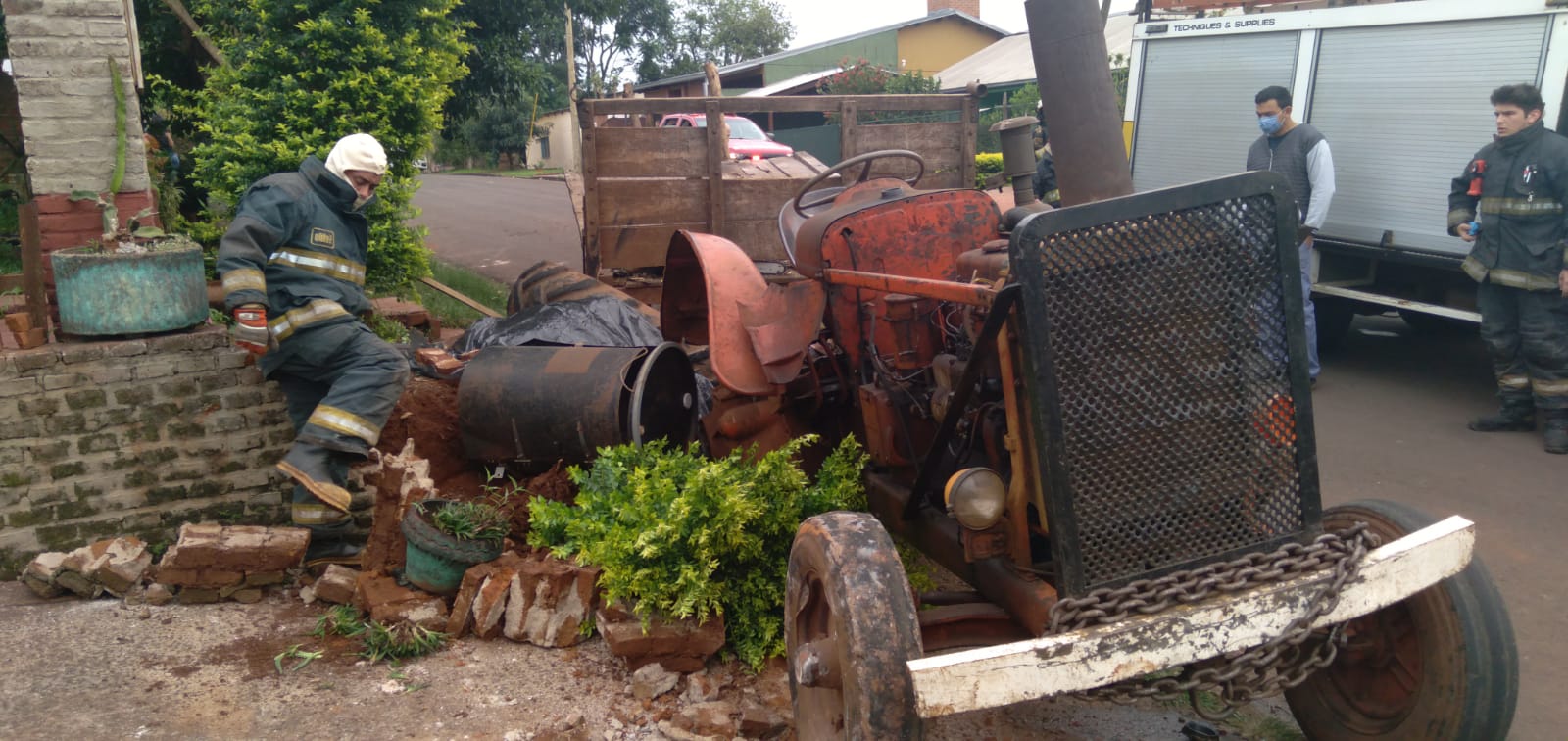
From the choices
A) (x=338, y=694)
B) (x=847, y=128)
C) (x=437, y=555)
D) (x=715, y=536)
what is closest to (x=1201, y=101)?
(x=847, y=128)

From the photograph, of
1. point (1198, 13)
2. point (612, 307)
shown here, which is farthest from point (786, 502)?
point (1198, 13)

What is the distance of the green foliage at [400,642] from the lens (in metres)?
3.70

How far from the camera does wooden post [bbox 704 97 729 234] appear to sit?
7727 mm

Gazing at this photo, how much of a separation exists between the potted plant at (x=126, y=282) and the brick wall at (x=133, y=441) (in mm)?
85

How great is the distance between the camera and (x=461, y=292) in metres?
9.98

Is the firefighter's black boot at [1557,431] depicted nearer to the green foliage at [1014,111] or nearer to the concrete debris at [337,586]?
the concrete debris at [337,586]

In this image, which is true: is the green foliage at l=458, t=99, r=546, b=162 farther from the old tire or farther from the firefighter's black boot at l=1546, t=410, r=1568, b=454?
the old tire

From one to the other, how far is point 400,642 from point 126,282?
6.51 feet

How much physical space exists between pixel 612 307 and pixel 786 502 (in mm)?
2630

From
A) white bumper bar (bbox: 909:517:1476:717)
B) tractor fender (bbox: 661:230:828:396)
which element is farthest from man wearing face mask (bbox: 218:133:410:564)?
white bumper bar (bbox: 909:517:1476:717)

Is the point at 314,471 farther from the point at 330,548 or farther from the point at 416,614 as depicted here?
the point at 416,614

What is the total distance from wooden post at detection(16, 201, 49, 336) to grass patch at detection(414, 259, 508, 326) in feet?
10.9

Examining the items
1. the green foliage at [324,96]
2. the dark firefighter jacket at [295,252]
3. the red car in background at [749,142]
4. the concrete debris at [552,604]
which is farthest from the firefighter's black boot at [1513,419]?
the red car in background at [749,142]

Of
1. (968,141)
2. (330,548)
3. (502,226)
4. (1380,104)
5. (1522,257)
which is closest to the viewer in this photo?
(330,548)
